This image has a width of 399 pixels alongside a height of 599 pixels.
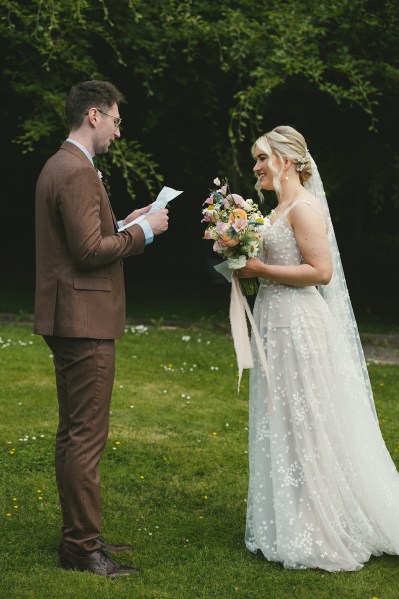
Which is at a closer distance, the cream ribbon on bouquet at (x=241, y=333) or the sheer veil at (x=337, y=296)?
the cream ribbon on bouquet at (x=241, y=333)

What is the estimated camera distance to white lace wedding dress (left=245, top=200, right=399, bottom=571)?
5.07 meters

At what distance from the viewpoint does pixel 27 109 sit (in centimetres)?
1497

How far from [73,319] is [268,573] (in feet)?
5.68

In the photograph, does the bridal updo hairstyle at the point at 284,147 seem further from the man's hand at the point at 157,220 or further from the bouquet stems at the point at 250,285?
the man's hand at the point at 157,220

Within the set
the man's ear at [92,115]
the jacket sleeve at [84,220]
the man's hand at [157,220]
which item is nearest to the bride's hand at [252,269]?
the man's hand at [157,220]

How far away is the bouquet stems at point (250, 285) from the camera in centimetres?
529

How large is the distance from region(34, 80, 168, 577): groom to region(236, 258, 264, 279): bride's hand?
597 millimetres

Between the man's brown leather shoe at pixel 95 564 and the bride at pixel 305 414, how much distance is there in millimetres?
829

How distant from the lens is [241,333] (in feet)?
17.0

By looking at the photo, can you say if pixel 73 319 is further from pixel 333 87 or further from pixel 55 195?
pixel 333 87

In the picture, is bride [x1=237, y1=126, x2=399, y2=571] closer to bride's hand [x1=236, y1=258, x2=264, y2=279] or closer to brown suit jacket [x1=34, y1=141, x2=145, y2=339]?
bride's hand [x1=236, y1=258, x2=264, y2=279]

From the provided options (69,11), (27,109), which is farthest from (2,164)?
(69,11)

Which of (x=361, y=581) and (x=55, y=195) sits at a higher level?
(x=55, y=195)

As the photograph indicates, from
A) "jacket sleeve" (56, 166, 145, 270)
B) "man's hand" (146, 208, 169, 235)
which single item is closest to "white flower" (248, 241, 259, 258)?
"man's hand" (146, 208, 169, 235)
